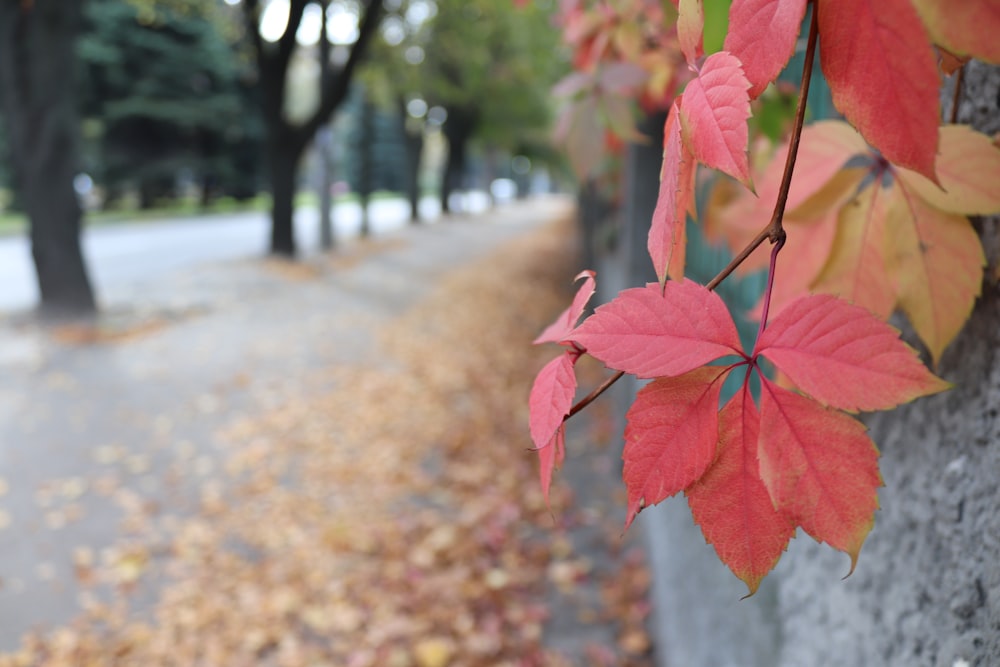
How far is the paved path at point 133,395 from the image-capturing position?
4016mm

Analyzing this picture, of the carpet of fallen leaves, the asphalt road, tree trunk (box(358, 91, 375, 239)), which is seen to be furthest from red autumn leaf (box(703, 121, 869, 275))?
tree trunk (box(358, 91, 375, 239))

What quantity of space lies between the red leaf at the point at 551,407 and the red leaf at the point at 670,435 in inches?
2.2

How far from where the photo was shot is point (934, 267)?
77 cm

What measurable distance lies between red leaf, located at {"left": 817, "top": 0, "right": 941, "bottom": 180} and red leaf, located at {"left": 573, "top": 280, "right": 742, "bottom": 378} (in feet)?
0.48

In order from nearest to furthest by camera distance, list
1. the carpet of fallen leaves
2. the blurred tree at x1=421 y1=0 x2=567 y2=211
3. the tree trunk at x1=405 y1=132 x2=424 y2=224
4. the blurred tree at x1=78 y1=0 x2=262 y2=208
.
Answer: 1. the carpet of fallen leaves
2. the blurred tree at x1=421 y1=0 x2=567 y2=211
3. the tree trunk at x1=405 y1=132 x2=424 y2=224
4. the blurred tree at x1=78 y1=0 x2=262 y2=208

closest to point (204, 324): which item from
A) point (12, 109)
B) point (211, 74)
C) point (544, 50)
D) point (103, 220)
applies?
point (12, 109)

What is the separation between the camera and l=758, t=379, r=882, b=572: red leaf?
52cm

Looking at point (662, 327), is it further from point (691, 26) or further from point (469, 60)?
point (469, 60)

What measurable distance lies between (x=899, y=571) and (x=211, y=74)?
3192 cm

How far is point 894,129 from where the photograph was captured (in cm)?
43

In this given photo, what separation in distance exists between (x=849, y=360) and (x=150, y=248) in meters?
19.3

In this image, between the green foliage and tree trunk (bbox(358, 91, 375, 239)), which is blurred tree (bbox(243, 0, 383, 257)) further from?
tree trunk (bbox(358, 91, 375, 239))

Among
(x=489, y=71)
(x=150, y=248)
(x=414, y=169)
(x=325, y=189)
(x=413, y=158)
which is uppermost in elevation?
(x=489, y=71)

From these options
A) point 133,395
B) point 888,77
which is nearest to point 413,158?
point 133,395
